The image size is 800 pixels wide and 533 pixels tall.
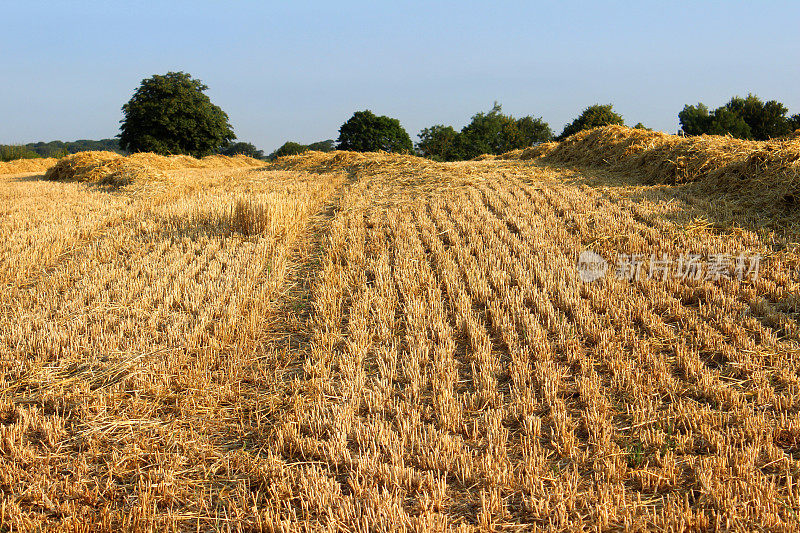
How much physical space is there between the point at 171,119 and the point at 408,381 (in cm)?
4351

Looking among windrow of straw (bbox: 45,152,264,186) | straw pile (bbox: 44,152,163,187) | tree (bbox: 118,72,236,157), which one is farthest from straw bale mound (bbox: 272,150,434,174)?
tree (bbox: 118,72,236,157)

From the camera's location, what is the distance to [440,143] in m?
59.6

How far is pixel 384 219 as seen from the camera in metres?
9.54

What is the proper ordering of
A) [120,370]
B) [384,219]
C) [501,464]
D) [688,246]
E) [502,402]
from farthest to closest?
1. [384,219]
2. [688,246]
3. [120,370]
4. [502,402]
5. [501,464]

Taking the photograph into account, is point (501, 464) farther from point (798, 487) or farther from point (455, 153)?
point (455, 153)

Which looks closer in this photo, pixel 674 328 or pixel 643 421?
pixel 643 421

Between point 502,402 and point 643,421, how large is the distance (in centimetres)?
93

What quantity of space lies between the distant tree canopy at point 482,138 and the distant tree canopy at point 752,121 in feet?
58.3

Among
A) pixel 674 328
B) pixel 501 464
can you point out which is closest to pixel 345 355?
pixel 501 464

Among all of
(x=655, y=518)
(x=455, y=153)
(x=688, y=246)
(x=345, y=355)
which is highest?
(x=455, y=153)

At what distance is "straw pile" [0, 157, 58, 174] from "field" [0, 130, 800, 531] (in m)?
20.3

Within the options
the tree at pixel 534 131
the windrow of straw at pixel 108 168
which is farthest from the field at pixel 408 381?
the tree at pixel 534 131

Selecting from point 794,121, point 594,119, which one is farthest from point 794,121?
point 594,119

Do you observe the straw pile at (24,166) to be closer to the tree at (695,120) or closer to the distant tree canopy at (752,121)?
the tree at (695,120)
